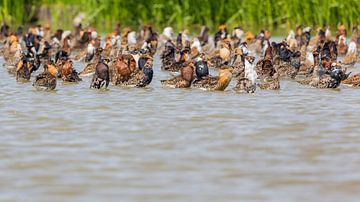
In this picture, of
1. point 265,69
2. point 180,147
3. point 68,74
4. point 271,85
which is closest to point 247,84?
point 271,85

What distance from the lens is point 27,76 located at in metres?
20.0

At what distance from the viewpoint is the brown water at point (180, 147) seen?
868cm

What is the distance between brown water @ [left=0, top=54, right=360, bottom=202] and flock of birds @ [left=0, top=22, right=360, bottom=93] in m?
1.22

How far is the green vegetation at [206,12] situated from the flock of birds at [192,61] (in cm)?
85

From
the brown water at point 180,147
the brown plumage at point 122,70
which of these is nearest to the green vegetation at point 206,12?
the brown plumage at point 122,70

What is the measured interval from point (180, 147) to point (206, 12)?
22.7m

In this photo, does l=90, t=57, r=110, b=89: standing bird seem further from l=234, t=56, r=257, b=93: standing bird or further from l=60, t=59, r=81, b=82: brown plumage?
l=234, t=56, r=257, b=93: standing bird

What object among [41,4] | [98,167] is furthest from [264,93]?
[41,4]

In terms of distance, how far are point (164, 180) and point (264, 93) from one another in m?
8.20

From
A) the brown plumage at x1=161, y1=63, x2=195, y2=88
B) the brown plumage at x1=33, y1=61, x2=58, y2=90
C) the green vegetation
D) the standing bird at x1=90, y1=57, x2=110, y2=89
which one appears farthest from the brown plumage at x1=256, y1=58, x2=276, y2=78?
the green vegetation

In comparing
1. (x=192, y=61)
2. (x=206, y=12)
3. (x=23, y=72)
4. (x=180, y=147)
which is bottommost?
(x=23, y=72)

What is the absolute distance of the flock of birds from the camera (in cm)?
1822

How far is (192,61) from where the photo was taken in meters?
19.5

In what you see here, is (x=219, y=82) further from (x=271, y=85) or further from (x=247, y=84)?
(x=271, y=85)
